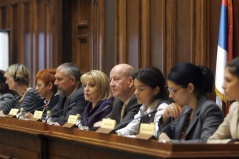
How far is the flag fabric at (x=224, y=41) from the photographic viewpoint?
206 inches

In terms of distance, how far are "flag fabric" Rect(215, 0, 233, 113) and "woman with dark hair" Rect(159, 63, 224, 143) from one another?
1383 mm

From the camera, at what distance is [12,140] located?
4.99m

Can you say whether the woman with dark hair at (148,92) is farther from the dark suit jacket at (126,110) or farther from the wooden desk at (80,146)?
the wooden desk at (80,146)

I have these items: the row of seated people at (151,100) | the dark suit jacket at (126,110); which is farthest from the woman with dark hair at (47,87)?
the dark suit jacket at (126,110)

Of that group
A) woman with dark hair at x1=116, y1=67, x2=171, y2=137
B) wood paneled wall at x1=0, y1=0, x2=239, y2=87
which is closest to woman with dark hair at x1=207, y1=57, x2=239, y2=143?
woman with dark hair at x1=116, y1=67, x2=171, y2=137

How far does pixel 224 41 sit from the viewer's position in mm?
5285

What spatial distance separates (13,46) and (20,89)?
2382mm

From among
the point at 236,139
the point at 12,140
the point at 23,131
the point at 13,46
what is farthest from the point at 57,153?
the point at 13,46

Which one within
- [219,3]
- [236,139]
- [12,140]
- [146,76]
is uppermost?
[219,3]

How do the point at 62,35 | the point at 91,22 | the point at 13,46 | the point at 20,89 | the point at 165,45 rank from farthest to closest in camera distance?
the point at 13,46 → the point at 62,35 → the point at 91,22 → the point at 20,89 → the point at 165,45

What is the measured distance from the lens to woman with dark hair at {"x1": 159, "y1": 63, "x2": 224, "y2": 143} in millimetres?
3621

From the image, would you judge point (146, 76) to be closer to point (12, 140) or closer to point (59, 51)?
point (12, 140)

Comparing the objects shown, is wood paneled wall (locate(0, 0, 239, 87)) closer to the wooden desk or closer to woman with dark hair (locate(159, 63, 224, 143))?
woman with dark hair (locate(159, 63, 224, 143))

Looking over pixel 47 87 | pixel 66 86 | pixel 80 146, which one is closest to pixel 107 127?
pixel 80 146
